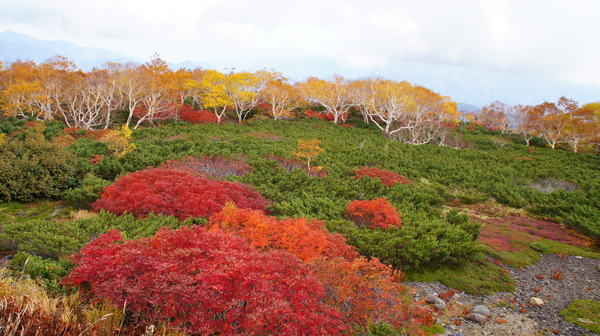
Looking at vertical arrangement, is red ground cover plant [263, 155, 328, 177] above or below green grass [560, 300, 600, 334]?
above

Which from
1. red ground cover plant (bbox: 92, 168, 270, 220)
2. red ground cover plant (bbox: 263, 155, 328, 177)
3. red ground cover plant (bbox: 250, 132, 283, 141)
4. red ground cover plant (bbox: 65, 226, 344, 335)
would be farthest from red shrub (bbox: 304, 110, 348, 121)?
red ground cover plant (bbox: 65, 226, 344, 335)

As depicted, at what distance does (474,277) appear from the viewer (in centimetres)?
820

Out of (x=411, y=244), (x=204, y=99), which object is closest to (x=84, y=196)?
(x=411, y=244)

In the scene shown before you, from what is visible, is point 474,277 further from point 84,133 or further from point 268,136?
point 84,133

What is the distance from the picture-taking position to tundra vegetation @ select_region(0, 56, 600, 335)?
4.01 metres

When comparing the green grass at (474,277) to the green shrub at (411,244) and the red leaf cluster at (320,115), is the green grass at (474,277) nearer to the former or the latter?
the green shrub at (411,244)

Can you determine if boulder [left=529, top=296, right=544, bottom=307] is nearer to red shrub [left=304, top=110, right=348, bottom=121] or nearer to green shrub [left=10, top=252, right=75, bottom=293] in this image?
green shrub [left=10, top=252, right=75, bottom=293]

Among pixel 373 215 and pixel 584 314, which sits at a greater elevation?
pixel 373 215

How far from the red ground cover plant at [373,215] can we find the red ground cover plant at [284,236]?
279cm

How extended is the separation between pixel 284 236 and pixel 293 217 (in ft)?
10.5

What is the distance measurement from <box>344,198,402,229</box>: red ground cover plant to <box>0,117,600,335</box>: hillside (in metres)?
0.04

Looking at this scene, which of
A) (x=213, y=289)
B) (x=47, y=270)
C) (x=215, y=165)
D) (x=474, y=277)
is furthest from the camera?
(x=215, y=165)

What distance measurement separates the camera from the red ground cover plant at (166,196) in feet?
29.0

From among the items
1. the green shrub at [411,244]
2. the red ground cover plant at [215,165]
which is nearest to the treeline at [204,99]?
the red ground cover plant at [215,165]
